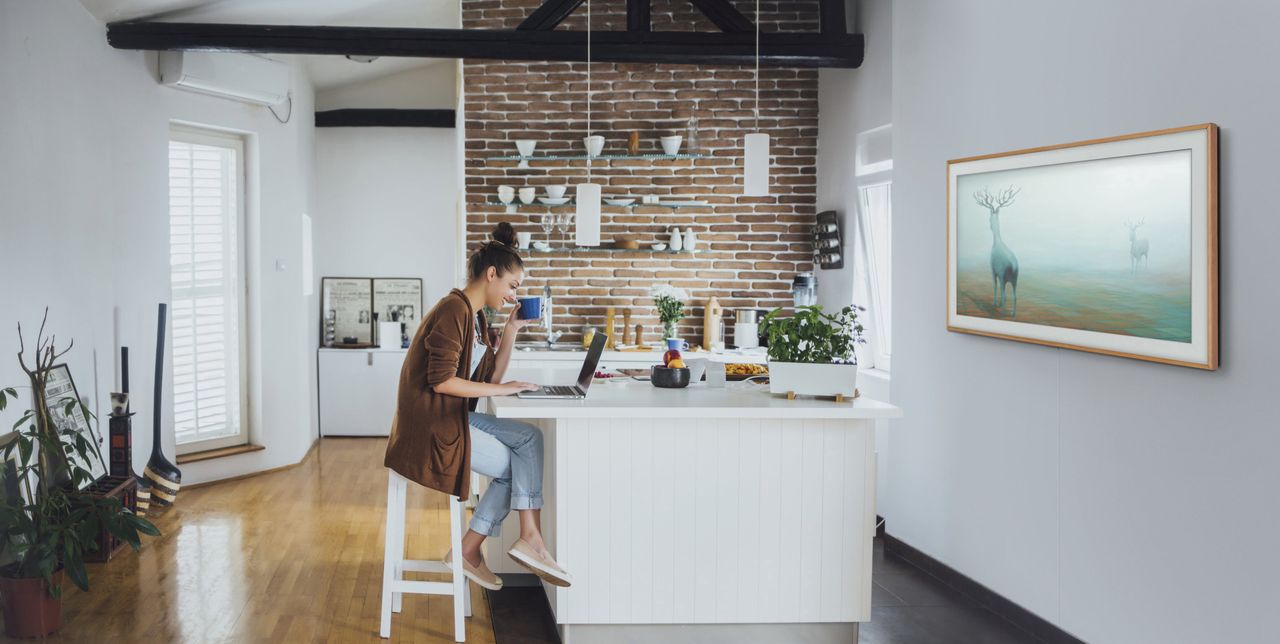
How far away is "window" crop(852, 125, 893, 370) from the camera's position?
19.1 feet

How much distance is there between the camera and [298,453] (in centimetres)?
749

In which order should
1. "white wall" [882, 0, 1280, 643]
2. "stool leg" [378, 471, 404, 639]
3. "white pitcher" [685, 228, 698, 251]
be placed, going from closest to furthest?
1. "white wall" [882, 0, 1280, 643]
2. "stool leg" [378, 471, 404, 639]
3. "white pitcher" [685, 228, 698, 251]

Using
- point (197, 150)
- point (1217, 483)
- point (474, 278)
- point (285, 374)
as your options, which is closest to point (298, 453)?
point (285, 374)

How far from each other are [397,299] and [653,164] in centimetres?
311

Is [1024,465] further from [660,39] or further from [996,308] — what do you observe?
[660,39]

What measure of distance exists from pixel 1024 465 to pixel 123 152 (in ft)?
16.1

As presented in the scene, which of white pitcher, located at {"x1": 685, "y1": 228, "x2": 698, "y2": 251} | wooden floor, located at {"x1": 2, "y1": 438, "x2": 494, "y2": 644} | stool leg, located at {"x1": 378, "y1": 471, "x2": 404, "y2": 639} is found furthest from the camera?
white pitcher, located at {"x1": 685, "y1": 228, "x2": 698, "y2": 251}

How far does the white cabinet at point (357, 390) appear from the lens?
852 cm

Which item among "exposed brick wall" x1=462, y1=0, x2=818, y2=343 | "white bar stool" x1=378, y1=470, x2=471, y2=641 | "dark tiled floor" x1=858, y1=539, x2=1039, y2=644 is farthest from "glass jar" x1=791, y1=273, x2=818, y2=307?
"white bar stool" x1=378, y1=470, x2=471, y2=641

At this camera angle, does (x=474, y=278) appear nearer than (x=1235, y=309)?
No

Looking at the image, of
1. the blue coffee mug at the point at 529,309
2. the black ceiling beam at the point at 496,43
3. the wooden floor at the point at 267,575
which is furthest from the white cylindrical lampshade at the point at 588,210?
the wooden floor at the point at 267,575

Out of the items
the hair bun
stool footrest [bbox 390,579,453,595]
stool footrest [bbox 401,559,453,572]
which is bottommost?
stool footrest [bbox 390,579,453,595]

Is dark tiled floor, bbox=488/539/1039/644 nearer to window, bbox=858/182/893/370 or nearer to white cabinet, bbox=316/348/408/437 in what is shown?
window, bbox=858/182/893/370

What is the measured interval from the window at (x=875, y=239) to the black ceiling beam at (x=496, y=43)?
1.73 ft
